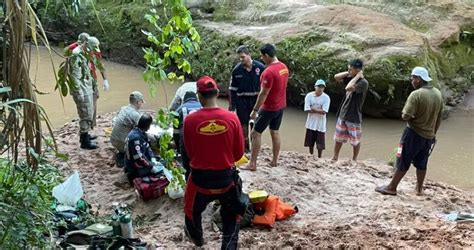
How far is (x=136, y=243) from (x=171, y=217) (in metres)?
1.18

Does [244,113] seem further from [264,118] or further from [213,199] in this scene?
[213,199]

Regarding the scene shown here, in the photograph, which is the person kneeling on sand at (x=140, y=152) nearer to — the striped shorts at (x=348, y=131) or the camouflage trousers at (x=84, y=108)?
the camouflage trousers at (x=84, y=108)

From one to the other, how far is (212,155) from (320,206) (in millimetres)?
2243

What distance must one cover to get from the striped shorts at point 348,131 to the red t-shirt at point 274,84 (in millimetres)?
1262

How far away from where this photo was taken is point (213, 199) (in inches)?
182

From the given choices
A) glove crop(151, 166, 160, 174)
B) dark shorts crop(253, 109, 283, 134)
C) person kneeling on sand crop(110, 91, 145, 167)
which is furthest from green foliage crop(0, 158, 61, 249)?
dark shorts crop(253, 109, 283, 134)

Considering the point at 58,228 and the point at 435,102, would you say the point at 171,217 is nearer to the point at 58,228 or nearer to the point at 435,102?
the point at 58,228

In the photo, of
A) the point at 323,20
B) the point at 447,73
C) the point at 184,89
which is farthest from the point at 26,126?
the point at 447,73

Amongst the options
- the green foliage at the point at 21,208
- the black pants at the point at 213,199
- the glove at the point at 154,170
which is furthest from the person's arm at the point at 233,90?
the green foliage at the point at 21,208

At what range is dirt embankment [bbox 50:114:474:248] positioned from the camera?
209 inches

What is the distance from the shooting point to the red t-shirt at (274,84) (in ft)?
21.8

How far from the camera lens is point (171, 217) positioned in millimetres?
5867

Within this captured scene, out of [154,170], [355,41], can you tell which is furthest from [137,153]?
[355,41]

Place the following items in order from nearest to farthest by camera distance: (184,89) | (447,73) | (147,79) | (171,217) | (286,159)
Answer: (147,79)
(171,217)
(184,89)
(286,159)
(447,73)
